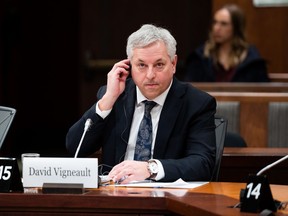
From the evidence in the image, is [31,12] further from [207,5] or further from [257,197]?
[257,197]

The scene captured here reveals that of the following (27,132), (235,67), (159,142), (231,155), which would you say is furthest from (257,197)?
(27,132)

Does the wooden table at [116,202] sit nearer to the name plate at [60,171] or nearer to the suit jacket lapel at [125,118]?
the name plate at [60,171]

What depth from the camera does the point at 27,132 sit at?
1212 centimetres

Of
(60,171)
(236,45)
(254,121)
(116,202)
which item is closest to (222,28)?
(236,45)

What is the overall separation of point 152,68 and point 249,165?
115cm

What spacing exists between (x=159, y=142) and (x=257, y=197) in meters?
1.16

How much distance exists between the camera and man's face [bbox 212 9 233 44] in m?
8.43

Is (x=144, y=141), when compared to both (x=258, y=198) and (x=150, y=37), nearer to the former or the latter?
(x=150, y=37)

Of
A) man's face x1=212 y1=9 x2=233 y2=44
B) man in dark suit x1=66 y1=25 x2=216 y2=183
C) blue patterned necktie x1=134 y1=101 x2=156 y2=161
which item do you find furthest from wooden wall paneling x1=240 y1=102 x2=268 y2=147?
blue patterned necktie x1=134 y1=101 x2=156 y2=161

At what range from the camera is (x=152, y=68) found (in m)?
4.66

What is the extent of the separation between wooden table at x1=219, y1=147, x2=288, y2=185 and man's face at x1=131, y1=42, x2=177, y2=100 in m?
0.92

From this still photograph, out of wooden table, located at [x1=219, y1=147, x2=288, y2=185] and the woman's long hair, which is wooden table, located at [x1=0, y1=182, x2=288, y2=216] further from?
the woman's long hair

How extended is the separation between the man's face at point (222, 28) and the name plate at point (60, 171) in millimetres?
4419

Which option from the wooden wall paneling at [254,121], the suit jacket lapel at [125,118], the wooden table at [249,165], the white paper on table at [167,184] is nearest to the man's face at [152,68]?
the suit jacket lapel at [125,118]
